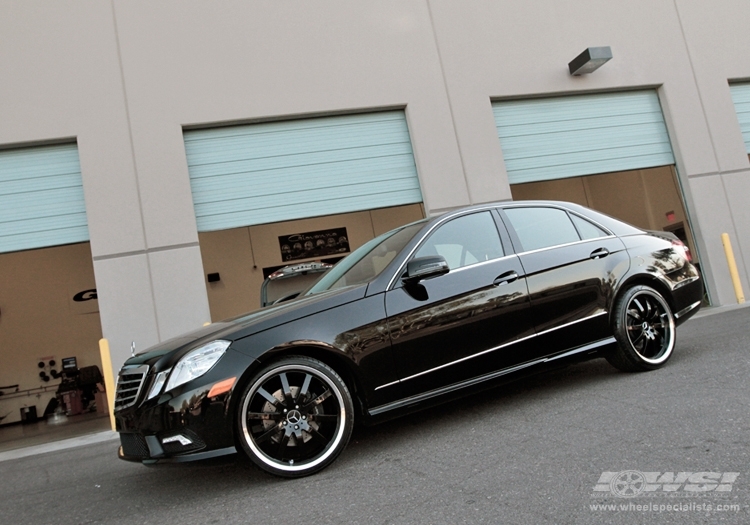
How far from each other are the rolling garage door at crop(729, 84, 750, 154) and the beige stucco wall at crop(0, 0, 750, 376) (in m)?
0.26

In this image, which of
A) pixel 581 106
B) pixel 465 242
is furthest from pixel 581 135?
pixel 465 242

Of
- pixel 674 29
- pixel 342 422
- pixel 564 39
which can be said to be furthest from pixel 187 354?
pixel 674 29

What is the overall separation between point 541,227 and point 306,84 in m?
5.25

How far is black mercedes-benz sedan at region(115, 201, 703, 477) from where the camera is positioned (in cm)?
319

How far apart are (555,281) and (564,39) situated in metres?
7.08

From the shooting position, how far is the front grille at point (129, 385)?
3322 mm

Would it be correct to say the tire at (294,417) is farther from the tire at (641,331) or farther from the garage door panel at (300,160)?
the garage door panel at (300,160)

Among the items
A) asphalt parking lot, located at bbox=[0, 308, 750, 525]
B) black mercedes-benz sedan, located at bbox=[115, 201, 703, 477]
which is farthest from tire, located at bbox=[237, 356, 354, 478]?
asphalt parking lot, located at bbox=[0, 308, 750, 525]

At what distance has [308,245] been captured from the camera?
15.7 m

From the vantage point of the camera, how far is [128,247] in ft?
25.3

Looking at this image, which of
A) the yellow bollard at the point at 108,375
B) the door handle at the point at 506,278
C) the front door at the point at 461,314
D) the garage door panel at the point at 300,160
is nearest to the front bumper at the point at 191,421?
the front door at the point at 461,314

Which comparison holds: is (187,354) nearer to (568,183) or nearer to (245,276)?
(245,276)

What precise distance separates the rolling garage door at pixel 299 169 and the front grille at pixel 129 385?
16.2ft

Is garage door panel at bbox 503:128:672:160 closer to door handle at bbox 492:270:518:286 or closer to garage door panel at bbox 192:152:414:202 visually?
garage door panel at bbox 192:152:414:202
